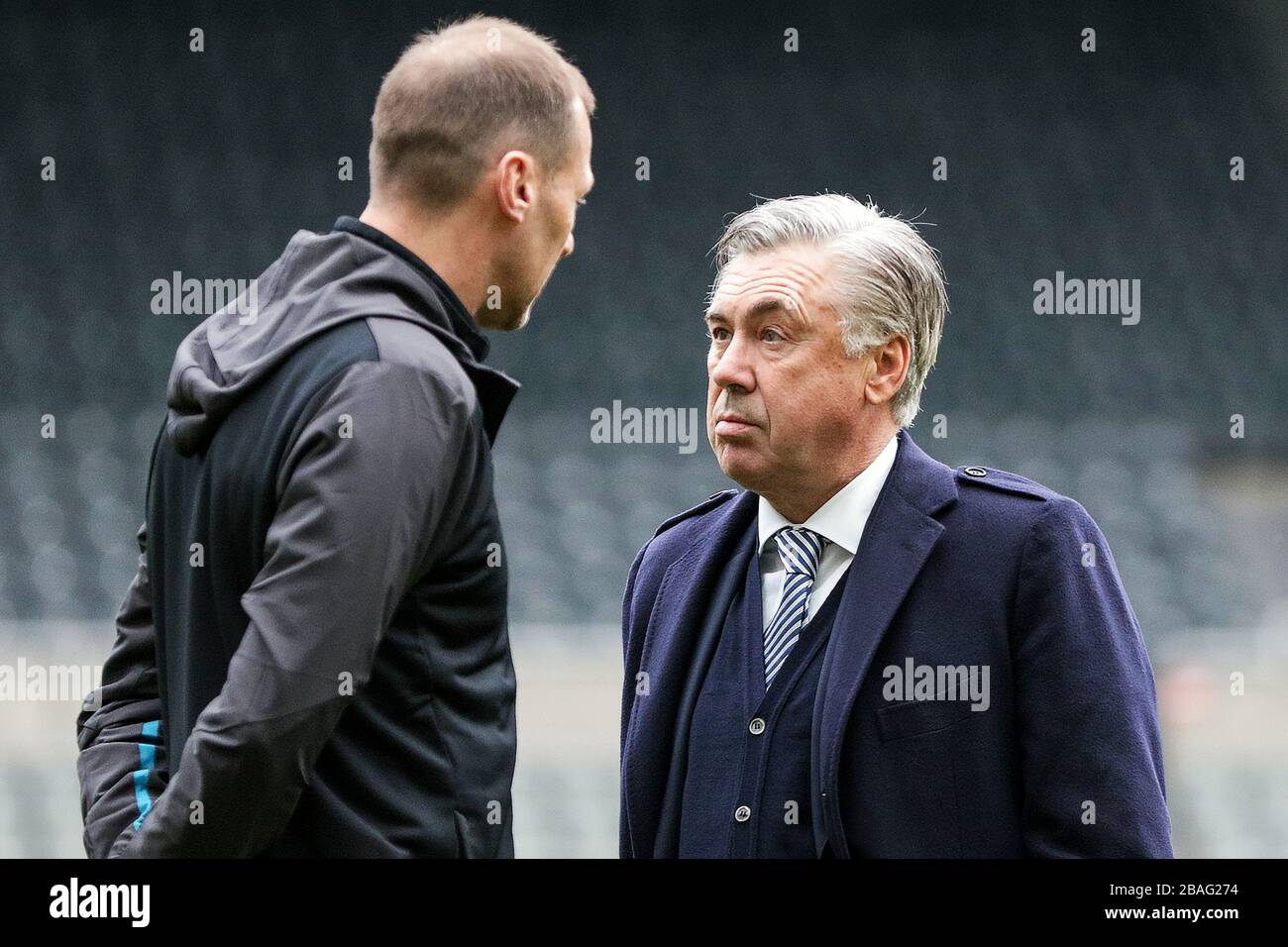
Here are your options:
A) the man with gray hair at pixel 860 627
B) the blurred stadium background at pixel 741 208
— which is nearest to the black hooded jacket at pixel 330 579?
the man with gray hair at pixel 860 627

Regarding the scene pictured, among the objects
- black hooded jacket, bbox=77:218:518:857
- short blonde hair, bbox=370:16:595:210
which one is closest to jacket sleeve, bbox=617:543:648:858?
black hooded jacket, bbox=77:218:518:857

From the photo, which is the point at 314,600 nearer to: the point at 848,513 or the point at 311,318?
the point at 311,318

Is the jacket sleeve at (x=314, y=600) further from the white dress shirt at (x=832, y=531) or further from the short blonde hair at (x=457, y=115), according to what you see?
the white dress shirt at (x=832, y=531)

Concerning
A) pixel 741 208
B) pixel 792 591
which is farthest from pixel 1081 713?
pixel 741 208

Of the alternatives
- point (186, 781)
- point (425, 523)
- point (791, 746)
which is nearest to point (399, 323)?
point (425, 523)

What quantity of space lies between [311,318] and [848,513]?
752 millimetres

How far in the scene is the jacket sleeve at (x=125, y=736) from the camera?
1372 millimetres

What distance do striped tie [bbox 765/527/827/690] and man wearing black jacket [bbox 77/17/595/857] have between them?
17.1 inches

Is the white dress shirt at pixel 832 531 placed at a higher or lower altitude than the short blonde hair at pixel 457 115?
lower

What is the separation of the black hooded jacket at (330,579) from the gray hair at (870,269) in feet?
1.90

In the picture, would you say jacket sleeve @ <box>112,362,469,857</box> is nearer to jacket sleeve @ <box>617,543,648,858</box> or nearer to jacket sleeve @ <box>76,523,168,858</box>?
jacket sleeve @ <box>76,523,168,858</box>

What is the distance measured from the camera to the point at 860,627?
5.25 ft

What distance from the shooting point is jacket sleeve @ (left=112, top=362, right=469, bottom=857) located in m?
1.14

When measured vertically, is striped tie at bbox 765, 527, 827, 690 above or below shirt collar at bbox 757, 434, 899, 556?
below
